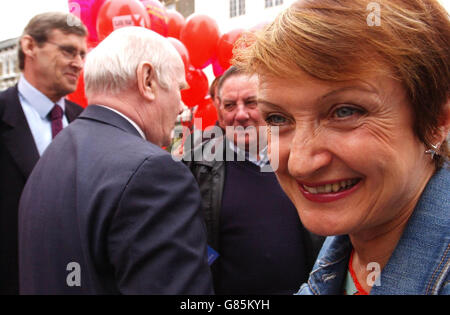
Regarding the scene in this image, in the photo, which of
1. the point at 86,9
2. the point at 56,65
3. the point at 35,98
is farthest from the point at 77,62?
the point at 86,9

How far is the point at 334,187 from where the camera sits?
33.3 inches

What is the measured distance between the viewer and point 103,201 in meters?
1.17

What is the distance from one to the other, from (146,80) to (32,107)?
1.30 metres

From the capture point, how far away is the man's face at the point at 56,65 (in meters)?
2.57

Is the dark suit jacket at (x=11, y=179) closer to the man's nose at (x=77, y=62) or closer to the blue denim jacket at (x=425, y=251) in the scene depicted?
the man's nose at (x=77, y=62)

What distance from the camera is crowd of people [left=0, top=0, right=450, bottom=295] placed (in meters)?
0.76

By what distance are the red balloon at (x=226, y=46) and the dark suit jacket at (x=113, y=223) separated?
9.68 ft

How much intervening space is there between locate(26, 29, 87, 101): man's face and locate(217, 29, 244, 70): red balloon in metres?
1.81

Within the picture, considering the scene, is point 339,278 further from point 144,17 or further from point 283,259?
point 144,17

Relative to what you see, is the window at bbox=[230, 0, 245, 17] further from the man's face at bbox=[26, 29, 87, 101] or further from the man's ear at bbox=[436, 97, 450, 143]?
the man's ear at bbox=[436, 97, 450, 143]

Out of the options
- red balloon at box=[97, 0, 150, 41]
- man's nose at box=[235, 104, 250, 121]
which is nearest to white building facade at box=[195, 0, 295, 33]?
red balloon at box=[97, 0, 150, 41]
